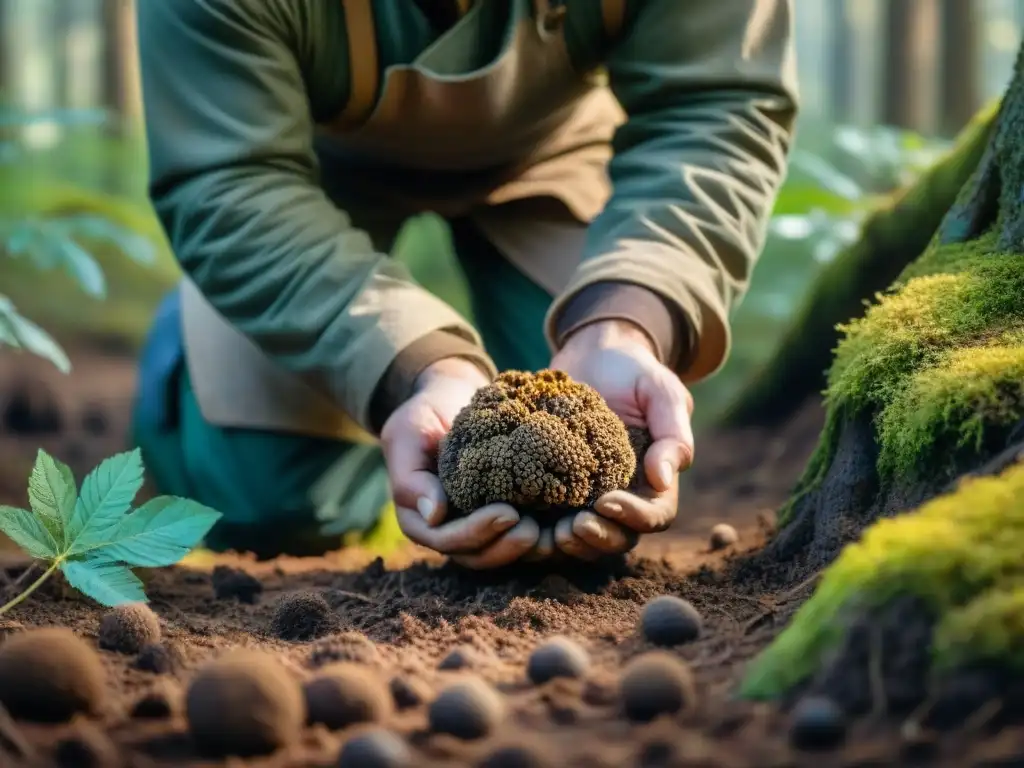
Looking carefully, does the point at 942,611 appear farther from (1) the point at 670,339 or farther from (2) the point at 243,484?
(2) the point at 243,484

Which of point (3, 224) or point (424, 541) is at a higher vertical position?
point (424, 541)

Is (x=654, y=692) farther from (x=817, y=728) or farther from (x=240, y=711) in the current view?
(x=240, y=711)

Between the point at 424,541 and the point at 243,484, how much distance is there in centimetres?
137

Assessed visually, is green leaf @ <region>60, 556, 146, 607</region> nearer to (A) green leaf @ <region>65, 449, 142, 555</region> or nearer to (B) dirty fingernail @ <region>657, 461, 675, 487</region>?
(A) green leaf @ <region>65, 449, 142, 555</region>

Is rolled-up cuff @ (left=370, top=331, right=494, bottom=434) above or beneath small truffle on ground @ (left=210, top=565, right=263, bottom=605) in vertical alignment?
above

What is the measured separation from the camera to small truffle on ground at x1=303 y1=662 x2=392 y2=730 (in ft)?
4.15

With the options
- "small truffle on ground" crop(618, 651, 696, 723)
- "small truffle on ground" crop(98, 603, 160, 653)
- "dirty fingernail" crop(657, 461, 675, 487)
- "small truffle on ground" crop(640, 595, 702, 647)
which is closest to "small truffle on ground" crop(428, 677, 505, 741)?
"small truffle on ground" crop(618, 651, 696, 723)

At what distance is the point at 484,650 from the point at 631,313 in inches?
37.2

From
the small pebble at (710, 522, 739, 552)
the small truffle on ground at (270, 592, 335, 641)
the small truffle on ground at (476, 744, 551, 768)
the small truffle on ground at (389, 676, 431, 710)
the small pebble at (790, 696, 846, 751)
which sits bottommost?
the small pebble at (710, 522, 739, 552)

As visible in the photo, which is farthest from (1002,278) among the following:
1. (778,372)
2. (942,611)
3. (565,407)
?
(778,372)

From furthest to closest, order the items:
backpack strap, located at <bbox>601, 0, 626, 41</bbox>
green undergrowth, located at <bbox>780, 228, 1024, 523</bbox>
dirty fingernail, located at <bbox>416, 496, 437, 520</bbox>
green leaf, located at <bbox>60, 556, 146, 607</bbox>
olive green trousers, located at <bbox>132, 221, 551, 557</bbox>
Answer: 1. olive green trousers, located at <bbox>132, 221, 551, 557</bbox>
2. backpack strap, located at <bbox>601, 0, 626, 41</bbox>
3. dirty fingernail, located at <bbox>416, 496, 437, 520</bbox>
4. green leaf, located at <bbox>60, 556, 146, 607</bbox>
5. green undergrowth, located at <bbox>780, 228, 1024, 523</bbox>

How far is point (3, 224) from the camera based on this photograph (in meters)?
4.17

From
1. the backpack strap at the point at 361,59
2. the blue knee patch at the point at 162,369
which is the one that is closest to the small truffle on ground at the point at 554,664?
the backpack strap at the point at 361,59

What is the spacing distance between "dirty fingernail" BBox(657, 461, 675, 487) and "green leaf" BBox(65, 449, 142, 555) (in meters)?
0.96
